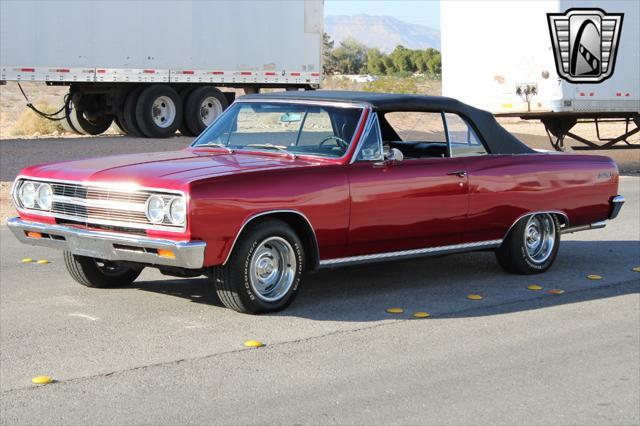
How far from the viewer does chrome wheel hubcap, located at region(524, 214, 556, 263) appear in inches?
378

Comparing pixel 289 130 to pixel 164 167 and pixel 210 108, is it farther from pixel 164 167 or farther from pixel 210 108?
pixel 210 108

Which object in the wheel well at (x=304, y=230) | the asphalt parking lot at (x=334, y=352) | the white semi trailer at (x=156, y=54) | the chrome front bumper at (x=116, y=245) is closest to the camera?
the asphalt parking lot at (x=334, y=352)

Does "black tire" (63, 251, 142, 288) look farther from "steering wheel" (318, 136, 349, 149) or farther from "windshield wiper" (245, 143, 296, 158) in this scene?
"steering wheel" (318, 136, 349, 149)

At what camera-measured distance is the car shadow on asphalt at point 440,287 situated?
8117 mm

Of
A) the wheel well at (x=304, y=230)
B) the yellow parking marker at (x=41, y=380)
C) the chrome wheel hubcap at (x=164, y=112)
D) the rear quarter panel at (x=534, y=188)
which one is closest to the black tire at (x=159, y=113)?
the chrome wheel hubcap at (x=164, y=112)

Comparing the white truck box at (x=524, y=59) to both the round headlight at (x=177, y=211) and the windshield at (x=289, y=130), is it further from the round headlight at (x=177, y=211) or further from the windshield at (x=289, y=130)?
the round headlight at (x=177, y=211)

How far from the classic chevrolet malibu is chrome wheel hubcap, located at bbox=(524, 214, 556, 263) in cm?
1

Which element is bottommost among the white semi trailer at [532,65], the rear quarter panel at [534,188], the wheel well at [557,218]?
the wheel well at [557,218]

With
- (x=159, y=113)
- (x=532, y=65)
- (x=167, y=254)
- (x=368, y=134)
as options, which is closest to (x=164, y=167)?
(x=167, y=254)

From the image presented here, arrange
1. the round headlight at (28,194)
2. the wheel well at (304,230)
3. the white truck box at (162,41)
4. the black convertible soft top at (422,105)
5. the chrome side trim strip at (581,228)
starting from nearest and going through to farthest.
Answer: the wheel well at (304,230) < the round headlight at (28,194) < the black convertible soft top at (422,105) < the chrome side trim strip at (581,228) < the white truck box at (162,41)

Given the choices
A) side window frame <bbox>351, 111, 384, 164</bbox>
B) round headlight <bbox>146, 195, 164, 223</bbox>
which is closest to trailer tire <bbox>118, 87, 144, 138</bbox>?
side window frame <bbox>351, 111, 384, 164</bbox>

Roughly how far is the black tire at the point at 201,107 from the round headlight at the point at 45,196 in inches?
703

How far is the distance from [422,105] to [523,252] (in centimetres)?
153

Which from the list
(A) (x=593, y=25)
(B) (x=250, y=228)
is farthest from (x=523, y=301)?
(A) (x=593, y=25)
